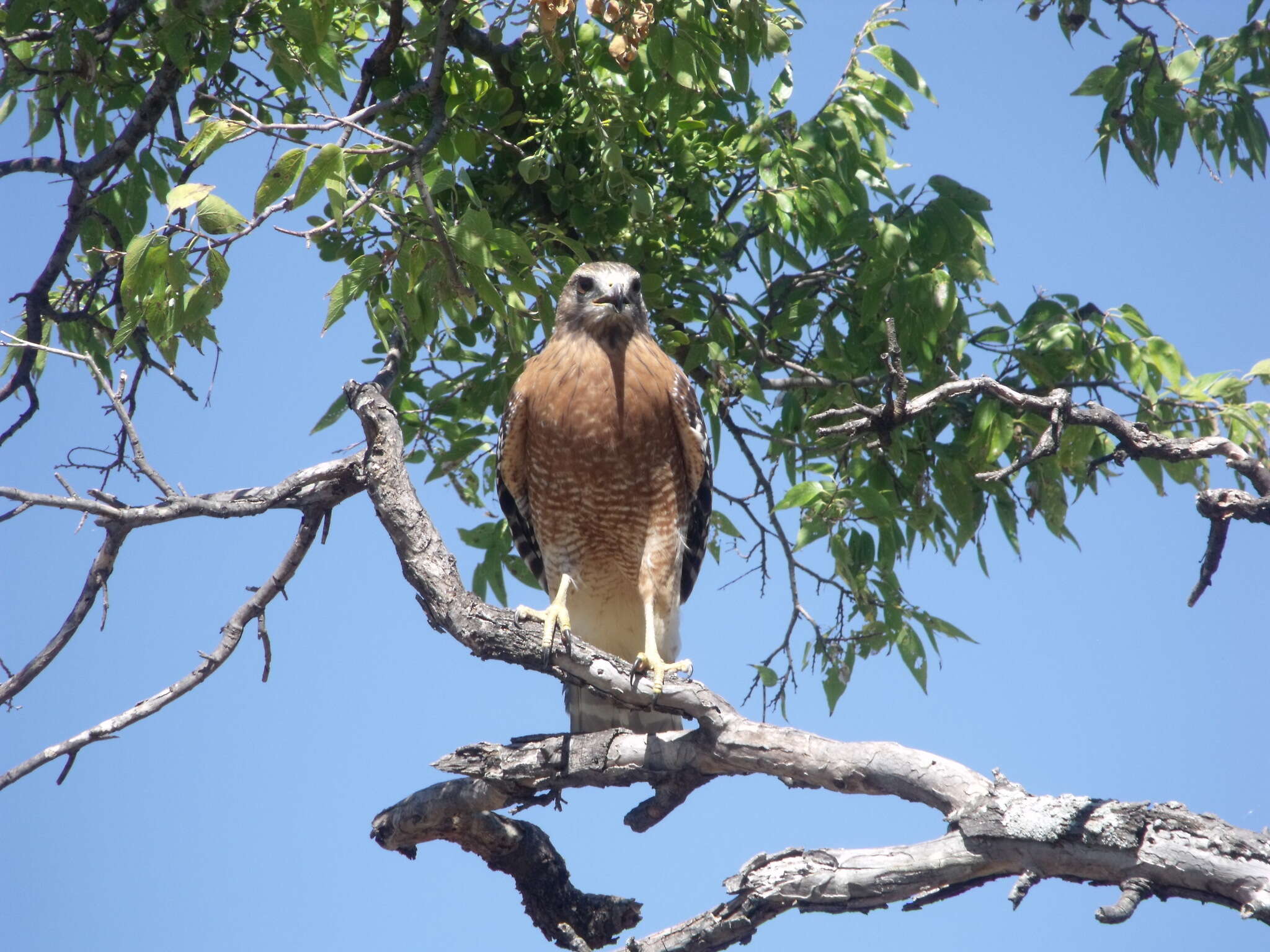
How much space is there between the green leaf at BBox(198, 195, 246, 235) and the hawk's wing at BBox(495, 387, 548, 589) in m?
2.04

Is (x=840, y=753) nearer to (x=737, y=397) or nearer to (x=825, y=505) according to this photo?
(x=825, y=505)

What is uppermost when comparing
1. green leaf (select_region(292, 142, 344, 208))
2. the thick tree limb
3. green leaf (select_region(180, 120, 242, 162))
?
green leaf (select_region(180, 120, 242, 162))

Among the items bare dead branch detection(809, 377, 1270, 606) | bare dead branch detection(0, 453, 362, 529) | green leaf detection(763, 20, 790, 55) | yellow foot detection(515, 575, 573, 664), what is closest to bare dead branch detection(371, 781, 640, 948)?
yellow foot detection(515, 575, 573, 664)

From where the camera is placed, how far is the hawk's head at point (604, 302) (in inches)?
204

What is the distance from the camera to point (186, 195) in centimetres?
336

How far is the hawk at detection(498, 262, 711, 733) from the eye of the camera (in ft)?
17.5

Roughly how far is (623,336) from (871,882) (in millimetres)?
3064

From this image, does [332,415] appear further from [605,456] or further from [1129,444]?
[1129,444]

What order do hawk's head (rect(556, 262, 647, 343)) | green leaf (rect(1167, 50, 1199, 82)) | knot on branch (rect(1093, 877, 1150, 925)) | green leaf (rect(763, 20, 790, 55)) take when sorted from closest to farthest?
knot on branch (rect(1093, 877, 1150, 925)) < green leaf (rect(763, 20, 790, 55)) < green leaf (rect(1167, 50, 1199, 82)) < hawk's head (rect(556, 262, 647, 343))

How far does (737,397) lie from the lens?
5617 millimetres

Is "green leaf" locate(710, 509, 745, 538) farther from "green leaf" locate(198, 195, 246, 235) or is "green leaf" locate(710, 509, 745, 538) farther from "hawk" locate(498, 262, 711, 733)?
"green leaf" locate(198, 195, 246, 235)

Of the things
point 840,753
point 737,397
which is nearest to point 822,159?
point 737,397

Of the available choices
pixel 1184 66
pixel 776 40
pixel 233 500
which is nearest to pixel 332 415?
pixel 233 500

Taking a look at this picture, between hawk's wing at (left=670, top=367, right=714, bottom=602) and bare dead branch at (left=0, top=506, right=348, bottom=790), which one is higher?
hawk's wing at (left=670, top=367, right=714, bottom=602)
